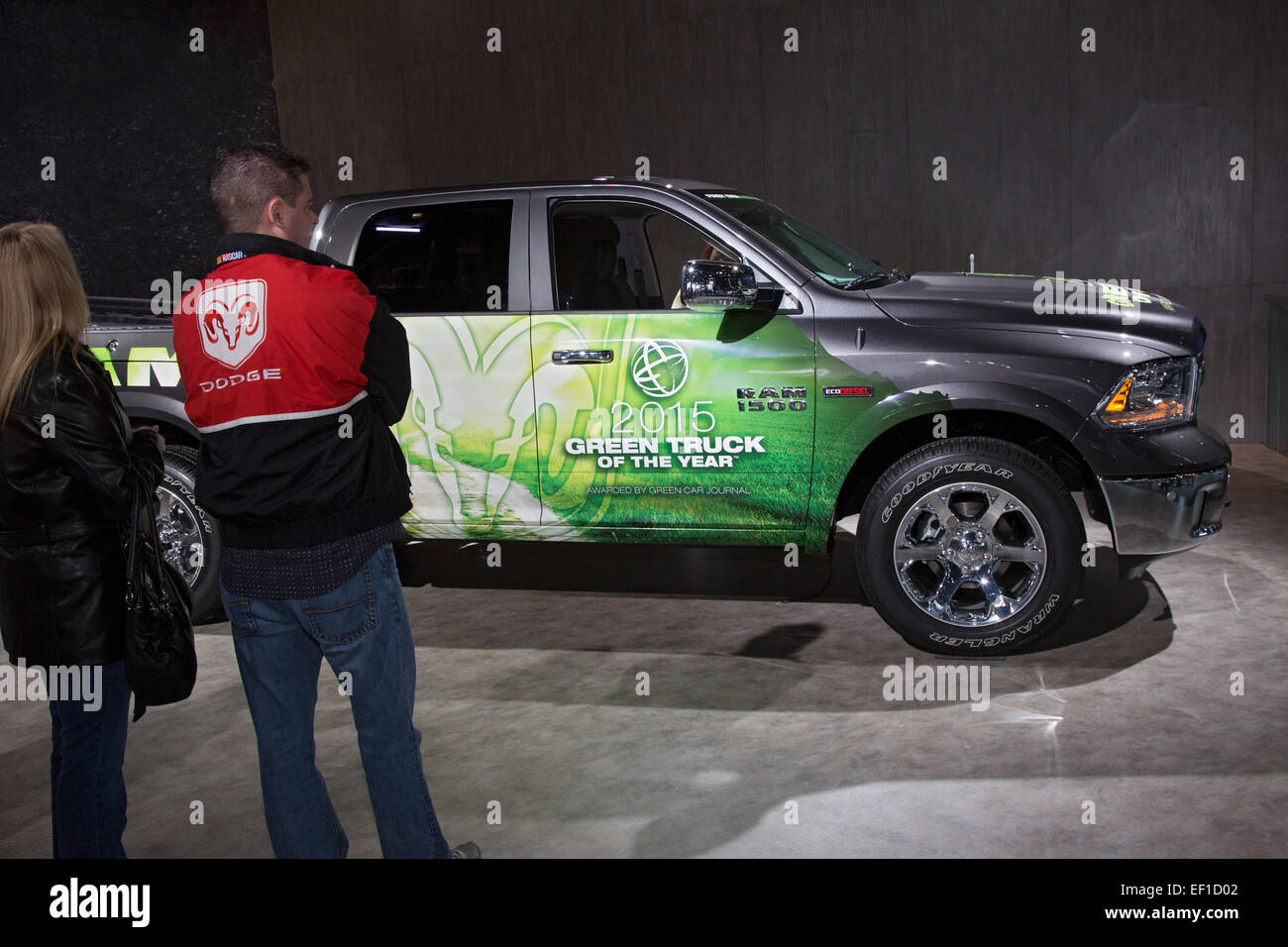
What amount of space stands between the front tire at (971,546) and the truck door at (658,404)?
382mm

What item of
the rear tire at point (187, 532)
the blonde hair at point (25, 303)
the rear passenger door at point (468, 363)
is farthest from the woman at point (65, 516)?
the rear tire at point (187, 532)

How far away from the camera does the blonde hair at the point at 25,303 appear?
267cm

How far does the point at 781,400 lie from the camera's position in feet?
15.0

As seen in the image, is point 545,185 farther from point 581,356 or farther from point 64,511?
point 64,511

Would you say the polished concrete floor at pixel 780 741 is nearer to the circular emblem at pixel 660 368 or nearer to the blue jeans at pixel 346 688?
the blue jeans at pixel 346 688

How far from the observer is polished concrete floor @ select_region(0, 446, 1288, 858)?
3191 mm

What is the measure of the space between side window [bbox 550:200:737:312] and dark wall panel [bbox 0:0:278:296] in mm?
6022

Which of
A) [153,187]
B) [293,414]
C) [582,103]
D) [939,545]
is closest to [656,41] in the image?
[582,103]

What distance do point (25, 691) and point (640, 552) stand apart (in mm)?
3190

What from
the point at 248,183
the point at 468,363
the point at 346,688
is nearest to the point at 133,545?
the point at 346,688

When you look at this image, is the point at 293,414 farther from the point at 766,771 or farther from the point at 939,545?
the point at 939,545

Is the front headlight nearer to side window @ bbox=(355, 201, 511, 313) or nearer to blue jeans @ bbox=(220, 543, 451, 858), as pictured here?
Answer: side window @ bbox=(355, 201, 511, 313)
